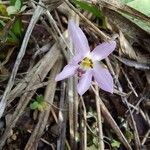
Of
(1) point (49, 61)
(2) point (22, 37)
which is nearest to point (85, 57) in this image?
(1) point (49, 61)

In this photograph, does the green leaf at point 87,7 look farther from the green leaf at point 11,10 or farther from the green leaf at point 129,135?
the green leaf at point 129,135

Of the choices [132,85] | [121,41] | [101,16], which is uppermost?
[101,16]

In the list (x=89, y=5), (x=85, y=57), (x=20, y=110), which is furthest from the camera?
(x=89, y=5)

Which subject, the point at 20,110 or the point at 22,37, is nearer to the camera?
the point at 20,110

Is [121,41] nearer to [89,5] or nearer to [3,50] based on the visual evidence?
[89,5]

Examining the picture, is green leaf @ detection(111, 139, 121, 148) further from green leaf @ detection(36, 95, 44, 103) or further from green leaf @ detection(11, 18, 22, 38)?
green leaf @ detection(11, 18, 22, 38)

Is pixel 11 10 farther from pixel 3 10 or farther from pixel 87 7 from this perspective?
pixel 87 7

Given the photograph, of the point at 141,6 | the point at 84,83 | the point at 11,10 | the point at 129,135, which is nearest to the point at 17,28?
the point at 11,10
